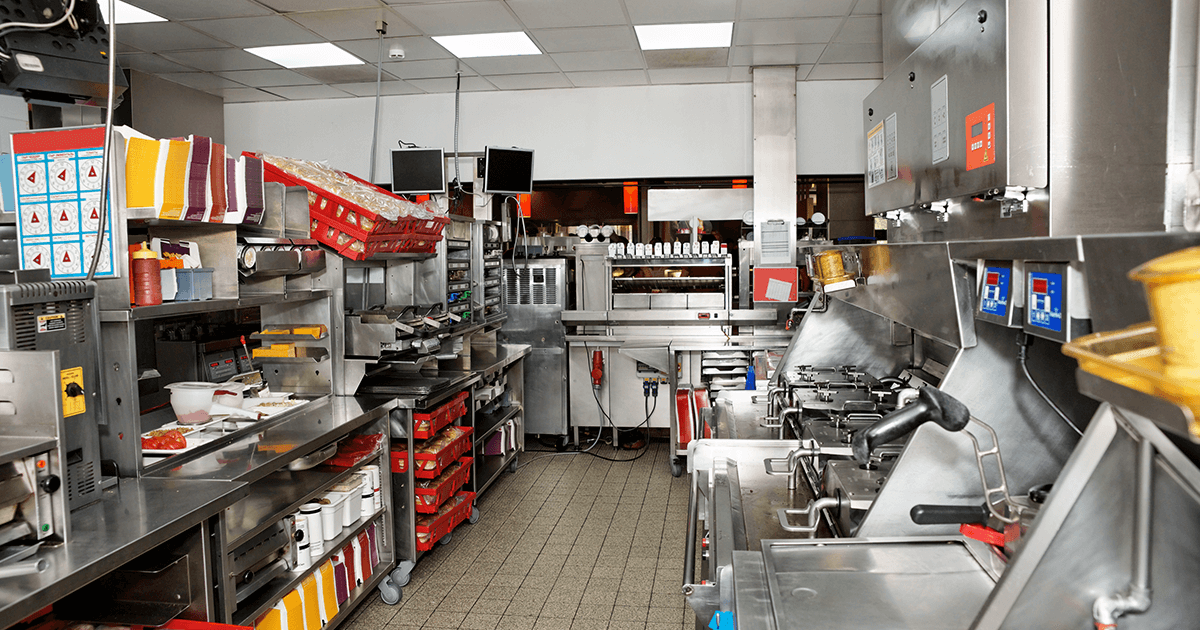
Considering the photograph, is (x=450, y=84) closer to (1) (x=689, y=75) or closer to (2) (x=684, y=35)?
(1) (x=689, y=75)

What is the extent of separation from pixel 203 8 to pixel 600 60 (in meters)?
2.48

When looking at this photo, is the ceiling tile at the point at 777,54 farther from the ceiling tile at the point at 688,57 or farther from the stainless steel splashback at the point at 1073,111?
the stainless steel splashback at the point at 1073,111

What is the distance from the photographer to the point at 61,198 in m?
2.26

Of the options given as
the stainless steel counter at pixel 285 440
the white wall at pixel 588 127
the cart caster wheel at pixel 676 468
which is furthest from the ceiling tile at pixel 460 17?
the cart caster wheel at pixel 676 468

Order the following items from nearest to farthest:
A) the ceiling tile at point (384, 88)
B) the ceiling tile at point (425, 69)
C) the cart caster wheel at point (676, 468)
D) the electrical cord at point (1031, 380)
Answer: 1. the electrical cord at point (1031, 380)
2. the cart caster wheel at point (676, 468)
3. the ceiling tile at point (425, 69)
4. the ceiling tile at point (384, 88)

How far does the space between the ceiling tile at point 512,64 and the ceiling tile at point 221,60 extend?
4.74ft

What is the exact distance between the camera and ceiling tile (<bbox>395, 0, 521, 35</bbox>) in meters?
4.14

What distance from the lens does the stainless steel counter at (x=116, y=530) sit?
1577mm

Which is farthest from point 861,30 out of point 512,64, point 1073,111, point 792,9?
point 1073,111

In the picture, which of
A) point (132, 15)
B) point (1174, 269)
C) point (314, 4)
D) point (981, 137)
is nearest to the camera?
point (1174, 269)

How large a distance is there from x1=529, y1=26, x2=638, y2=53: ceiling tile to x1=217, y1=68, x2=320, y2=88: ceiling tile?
2004 mm

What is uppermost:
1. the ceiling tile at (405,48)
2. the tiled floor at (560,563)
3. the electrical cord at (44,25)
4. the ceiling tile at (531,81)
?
the ceiling tile at (405,48)

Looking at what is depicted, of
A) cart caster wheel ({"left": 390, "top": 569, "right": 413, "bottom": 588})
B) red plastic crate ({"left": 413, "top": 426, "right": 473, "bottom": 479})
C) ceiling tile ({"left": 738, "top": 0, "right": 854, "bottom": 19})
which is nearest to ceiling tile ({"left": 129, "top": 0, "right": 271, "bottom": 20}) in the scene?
red plastic crate ({"left": 413, "top": 426, "right": 473, "bottom": 479})

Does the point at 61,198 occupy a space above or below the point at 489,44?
below
